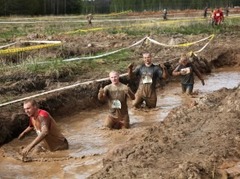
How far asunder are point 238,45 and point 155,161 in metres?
16.2

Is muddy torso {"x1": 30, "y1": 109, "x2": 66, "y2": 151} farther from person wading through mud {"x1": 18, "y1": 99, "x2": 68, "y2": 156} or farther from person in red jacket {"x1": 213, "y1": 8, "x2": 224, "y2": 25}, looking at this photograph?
person in red jacket {"x1": 213, "y1": 8, "x2": 224, "y2": 25}

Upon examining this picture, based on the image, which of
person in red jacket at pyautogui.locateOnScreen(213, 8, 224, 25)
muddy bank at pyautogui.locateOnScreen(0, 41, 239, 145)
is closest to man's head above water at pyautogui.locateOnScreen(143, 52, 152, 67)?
muddy bank at pyautogui.locateOnScreen(0, 41, 239, 145)

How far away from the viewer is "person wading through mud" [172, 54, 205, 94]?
12669mm

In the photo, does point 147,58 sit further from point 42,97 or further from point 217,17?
point 217,17

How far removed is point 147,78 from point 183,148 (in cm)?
464

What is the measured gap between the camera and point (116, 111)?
32.8ft

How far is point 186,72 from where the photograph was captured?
1270cm

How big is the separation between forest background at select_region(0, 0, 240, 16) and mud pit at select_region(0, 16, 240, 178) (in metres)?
44.6

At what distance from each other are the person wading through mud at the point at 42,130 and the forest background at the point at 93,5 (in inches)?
1865

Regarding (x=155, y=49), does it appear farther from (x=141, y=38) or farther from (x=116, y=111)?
(x=116, y=111)

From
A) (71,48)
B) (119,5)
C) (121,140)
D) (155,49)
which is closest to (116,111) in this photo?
(121,140)

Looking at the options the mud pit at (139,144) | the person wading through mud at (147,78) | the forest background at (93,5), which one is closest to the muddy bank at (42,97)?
A: the mud pit at (139,144)

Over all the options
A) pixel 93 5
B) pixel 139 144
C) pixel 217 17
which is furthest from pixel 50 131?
pixel 93 5

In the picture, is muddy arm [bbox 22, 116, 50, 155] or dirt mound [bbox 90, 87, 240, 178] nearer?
dirt mound [bbox 90, 87, 240, 178]
